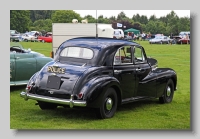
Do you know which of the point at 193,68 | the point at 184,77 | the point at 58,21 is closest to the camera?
the point at 193,68

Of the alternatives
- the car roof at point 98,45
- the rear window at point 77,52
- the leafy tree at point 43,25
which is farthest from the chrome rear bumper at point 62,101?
the leafy tree at point 43,25

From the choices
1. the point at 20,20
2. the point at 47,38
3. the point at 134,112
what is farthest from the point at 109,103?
the point at 20,20

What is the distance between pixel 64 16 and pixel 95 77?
64.7 inches

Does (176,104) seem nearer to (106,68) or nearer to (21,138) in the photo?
(106,68)

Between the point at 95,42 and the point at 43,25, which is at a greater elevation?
the point at 43,25

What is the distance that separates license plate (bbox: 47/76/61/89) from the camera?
8.32 m

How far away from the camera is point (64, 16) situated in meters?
9.34

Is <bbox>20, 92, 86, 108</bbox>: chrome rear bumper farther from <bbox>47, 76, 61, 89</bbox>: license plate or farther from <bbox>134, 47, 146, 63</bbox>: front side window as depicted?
<bbox>134, 47, 146, 63</bbox>: front side window

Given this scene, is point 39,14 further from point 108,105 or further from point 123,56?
point 108,105

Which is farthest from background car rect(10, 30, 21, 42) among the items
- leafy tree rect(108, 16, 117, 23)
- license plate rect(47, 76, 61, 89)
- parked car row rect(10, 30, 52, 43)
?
leafy tree rect(108, 16, 117, 23)

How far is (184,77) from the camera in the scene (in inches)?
403

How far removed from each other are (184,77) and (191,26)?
1.88 metres

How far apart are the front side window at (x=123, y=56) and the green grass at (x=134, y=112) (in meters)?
0.75

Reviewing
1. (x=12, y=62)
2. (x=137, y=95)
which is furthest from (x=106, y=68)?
(x=12, y=62)
